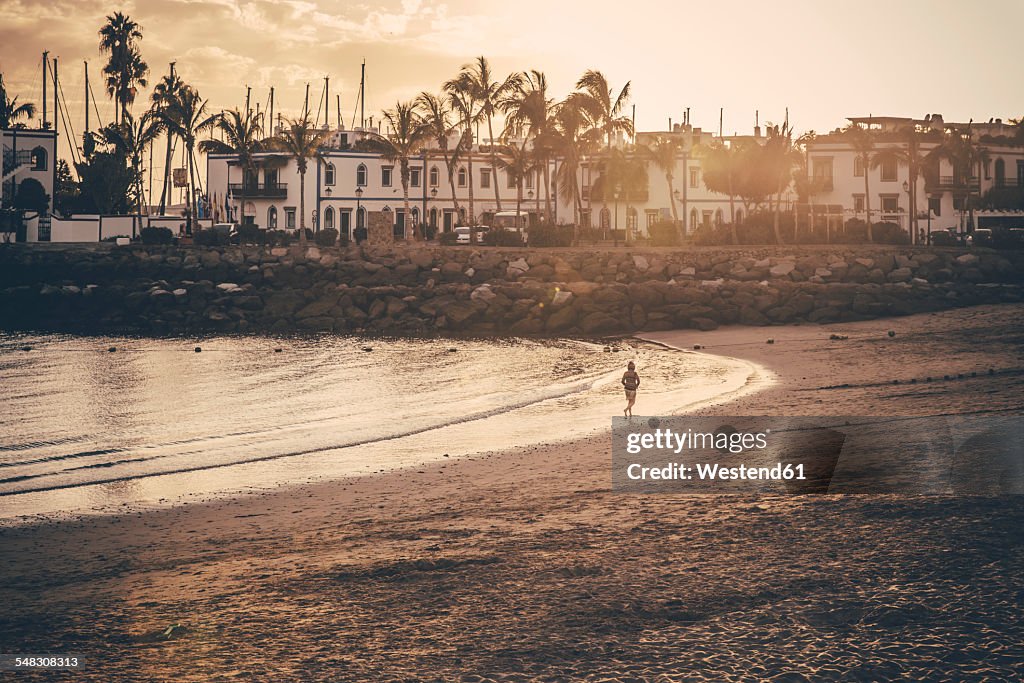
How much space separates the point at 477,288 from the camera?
53125 mm

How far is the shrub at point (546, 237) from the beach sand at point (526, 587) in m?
49.4

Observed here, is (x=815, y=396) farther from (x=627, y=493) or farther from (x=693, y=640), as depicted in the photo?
(x=693, y=640)

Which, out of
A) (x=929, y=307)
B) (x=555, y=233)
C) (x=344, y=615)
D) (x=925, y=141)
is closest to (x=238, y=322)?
(x=555, y=233)

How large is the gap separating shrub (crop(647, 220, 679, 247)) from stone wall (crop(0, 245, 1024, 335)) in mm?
8685

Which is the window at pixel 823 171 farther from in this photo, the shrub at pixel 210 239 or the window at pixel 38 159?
the window at pixel 38 159

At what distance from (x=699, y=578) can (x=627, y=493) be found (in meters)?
4.04

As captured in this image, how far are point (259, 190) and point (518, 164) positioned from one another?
69.3 feet

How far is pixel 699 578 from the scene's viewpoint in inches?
454

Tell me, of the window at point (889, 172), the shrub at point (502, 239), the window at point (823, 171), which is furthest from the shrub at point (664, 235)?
the window at point (889, 172)

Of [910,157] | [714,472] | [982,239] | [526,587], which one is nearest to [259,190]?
[910,157]

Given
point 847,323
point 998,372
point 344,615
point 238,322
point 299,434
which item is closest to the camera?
point 344,615

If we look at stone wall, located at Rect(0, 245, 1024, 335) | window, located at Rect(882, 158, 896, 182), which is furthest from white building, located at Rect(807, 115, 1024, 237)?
stone wall, located at Rect(0, 245, 1024, 335)

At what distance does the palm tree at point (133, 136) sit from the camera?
311 ft
